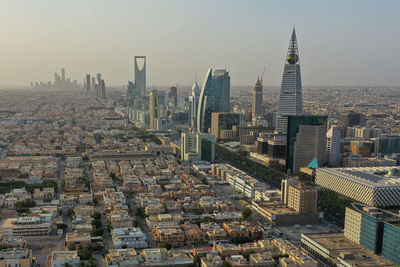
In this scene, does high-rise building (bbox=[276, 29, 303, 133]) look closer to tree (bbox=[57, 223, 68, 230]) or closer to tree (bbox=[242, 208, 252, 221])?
tree (bbox=[242, 208, 252, 221])

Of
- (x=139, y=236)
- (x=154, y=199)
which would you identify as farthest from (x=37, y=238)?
(x=154, y=199)

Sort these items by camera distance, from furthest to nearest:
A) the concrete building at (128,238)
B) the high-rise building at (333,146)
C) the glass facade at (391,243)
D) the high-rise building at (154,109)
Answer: the high-rise building at (154,109)
the high-rise building at (333,146)
the concrete building at (128,238)
the glass facade at (391,243)

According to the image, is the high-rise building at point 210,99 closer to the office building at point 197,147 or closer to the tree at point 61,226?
the office building at point 197,147

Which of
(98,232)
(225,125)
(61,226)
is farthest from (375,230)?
(225,125)

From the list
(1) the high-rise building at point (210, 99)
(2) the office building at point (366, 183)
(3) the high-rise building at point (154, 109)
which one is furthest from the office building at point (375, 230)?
(3) the high-rise building at point (154, 109)

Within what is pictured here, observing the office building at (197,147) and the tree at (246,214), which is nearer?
the tree at (246,214)

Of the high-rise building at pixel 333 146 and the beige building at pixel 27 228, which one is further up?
the high-rise building at pixel 333 146

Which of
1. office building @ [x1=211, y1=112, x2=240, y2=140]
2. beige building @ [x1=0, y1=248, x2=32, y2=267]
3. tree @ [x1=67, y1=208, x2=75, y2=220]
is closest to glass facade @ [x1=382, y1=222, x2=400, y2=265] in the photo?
beige building @ [x1=0, y1=248, x2=32, y2=267]
